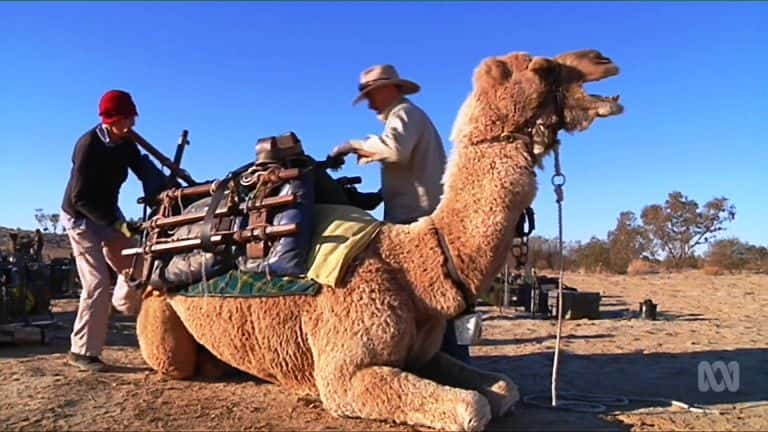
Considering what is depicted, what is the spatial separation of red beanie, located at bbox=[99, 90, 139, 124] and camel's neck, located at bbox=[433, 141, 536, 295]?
299cm

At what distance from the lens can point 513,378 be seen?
5.56 m

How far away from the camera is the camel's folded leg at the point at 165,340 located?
16.5ft

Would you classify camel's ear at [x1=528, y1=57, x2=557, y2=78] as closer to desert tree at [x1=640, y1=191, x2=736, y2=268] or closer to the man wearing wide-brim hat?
the man wearing wide-brim hat

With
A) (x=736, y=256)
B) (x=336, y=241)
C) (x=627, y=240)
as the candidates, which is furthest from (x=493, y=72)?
(x=627, y=240)

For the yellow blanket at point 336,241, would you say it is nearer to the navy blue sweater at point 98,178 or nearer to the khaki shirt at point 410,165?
the khaki shirt at point 410,165

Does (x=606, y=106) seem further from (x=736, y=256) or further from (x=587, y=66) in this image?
(x=736, y=256)

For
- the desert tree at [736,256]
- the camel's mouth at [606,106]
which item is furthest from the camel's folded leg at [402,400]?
the desert tree at [736,256]

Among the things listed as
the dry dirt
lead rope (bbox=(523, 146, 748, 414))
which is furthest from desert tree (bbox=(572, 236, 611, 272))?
lead rope (bbox=(523, 146, 748, 414))

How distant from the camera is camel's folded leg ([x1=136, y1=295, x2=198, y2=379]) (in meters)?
5.03

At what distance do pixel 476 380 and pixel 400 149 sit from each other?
155 centimetres

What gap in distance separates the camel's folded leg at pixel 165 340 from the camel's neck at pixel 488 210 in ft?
7.17

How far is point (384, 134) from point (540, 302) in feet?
25.3

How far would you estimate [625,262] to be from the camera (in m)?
37.3

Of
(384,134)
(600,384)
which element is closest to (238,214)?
(384,134)
